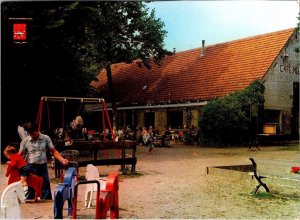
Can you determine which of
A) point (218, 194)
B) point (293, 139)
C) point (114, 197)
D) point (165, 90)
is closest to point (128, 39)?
point (165, 90)

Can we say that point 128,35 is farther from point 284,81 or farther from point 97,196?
point 97,196

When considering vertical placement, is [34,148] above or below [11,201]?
above

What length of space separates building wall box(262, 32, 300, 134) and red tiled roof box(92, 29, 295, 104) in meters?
0.56

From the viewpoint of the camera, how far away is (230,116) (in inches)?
893

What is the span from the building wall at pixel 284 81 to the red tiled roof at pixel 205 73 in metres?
0.56

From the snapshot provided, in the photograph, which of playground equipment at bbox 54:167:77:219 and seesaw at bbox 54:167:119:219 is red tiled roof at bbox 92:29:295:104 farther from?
seesaw at bbox 54:167:119:219

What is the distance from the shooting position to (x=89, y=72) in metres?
20.4

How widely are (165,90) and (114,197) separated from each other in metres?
24.1

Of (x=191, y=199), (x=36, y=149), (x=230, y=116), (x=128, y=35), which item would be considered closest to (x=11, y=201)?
(x=36, y=149)

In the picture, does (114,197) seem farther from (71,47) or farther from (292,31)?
(292,31)

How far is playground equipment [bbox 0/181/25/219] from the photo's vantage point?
5.71m

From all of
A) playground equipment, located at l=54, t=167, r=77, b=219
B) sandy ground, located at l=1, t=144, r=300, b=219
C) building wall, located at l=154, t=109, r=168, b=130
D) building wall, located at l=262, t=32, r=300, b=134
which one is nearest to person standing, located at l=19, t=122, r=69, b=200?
sandy ground, located at l=1, t=144, r=300, b=219

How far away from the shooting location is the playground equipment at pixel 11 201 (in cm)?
571

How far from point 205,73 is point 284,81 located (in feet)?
17.3
